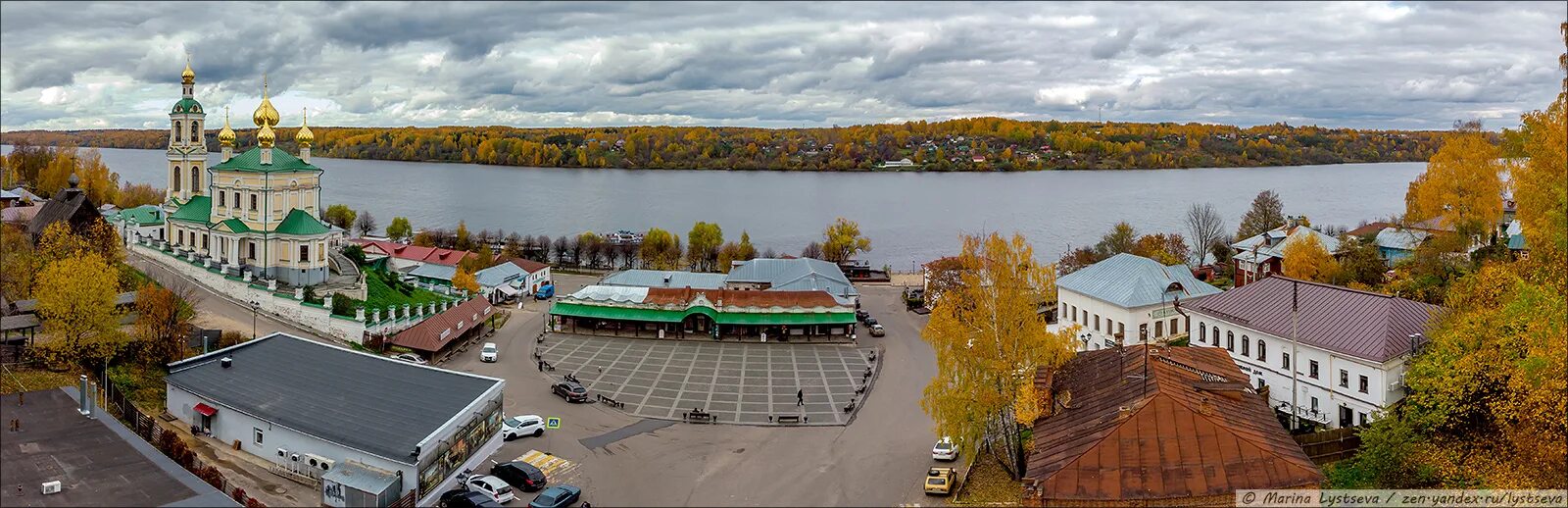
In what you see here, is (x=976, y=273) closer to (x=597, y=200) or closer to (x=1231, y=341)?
(x=1231, y=341)

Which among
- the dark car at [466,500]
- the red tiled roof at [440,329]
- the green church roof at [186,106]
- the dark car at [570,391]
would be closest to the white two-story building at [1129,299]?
the dark car at [570,391]

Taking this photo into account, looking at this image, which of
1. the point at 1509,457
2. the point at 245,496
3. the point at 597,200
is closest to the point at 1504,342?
the point at 1509,457

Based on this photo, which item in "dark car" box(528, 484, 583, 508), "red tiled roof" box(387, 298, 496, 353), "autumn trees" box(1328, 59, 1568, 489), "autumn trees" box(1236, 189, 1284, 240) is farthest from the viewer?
"autumn trees" box(1236, 189, 1284, 240)

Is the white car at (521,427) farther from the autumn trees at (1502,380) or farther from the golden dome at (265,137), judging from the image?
the golden dome at (265,137)

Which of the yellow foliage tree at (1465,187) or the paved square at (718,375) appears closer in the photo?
the paved square at (718,375)

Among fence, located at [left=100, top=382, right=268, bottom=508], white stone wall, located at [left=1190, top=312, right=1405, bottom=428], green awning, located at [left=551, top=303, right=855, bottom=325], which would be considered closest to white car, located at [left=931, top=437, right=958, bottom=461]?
white stone wall, located at [left=1190, top=312, right=1405, bottom=428]

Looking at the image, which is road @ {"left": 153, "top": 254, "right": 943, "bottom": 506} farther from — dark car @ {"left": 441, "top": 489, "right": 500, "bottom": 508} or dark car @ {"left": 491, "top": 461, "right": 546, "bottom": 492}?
dark car @ {"left": 441, "top": 489, "right": 500, "bottom": 508}
